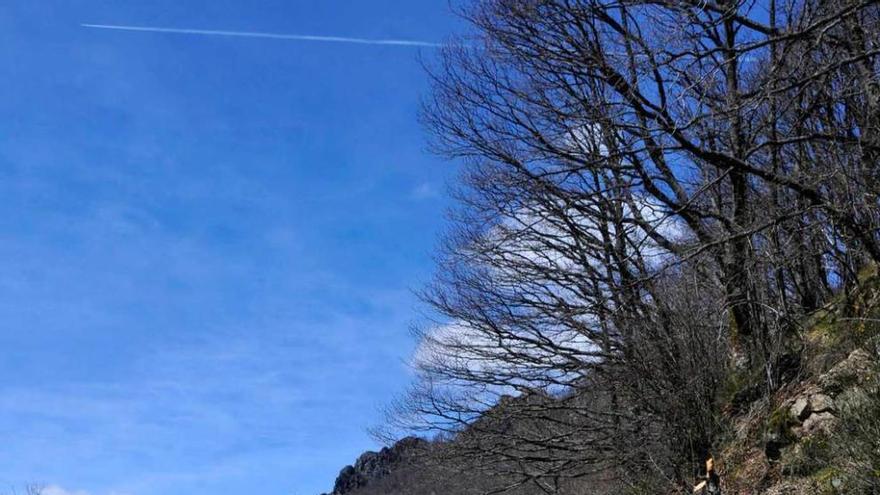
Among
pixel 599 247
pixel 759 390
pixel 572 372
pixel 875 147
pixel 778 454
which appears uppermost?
pixel 599 247

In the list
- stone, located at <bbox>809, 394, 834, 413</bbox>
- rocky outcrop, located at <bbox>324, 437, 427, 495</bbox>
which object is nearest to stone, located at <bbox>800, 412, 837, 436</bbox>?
stone, located at <bbox>809, 394, 834, 413</bbox>

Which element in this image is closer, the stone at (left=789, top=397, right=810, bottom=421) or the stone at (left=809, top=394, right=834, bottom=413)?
the stone at (left=809, top=394, right=834, bottom=413)

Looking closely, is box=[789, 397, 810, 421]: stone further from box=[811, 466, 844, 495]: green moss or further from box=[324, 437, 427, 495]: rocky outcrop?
box=[324, 437, 427, 495]: rocky outcrop

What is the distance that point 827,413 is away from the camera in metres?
8.22

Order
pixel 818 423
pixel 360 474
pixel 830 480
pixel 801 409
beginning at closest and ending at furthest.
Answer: pixel 830 480
pixel 818 423
pixel 801 409
pixel 360 474

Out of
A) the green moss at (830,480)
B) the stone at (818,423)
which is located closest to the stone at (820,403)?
the stone at (818,423)

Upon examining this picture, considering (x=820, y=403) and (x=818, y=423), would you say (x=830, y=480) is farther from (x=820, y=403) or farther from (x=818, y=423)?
(x=820, y=403)

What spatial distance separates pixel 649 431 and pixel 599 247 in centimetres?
466

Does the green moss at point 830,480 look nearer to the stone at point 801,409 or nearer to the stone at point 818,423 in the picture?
the stone at point 818,423

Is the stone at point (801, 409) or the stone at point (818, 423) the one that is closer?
the stone at point (818, 423)

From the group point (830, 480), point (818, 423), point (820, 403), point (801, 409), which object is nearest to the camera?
point (830, 480)

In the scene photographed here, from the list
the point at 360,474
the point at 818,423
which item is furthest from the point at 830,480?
the point at 360,474

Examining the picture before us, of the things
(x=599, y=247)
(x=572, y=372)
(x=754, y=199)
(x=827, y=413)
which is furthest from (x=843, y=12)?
(x=572, y=372)

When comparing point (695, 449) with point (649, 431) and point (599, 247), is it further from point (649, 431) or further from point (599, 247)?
point (599, 247)
